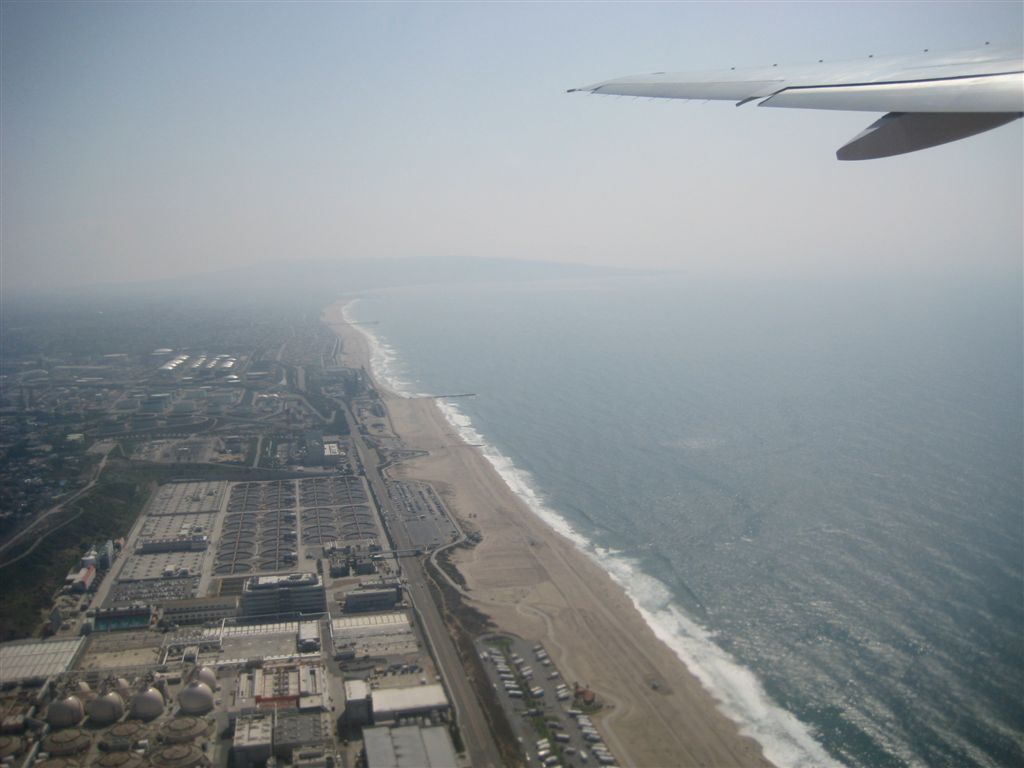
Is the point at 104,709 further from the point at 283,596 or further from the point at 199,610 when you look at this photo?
the point at 283,596

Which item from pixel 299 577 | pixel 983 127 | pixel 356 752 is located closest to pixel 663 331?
pixel 299 577

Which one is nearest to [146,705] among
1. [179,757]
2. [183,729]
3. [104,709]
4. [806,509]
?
[104,709]

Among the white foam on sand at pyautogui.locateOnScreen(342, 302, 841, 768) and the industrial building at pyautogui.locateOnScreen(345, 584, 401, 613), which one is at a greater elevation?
the industrial building at pyautogui.locateOnScreen(345, 584, 401, 613)

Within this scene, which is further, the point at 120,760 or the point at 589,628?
the point at 589,628

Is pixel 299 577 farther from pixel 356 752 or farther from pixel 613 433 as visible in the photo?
pixel 613 433

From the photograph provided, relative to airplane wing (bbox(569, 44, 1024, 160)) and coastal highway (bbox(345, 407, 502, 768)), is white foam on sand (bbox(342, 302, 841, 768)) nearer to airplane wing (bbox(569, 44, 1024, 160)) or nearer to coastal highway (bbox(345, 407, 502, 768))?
coastal highway (bbox(345, 407, 502, 768))

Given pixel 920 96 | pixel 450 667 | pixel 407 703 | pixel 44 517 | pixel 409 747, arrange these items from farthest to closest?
pixel 44 517
pixel 450 667
pixel 407 703
pixel 409 747
pixel 920 96

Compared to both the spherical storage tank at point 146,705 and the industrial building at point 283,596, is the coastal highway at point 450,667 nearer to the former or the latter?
the industrial building at point 283,596

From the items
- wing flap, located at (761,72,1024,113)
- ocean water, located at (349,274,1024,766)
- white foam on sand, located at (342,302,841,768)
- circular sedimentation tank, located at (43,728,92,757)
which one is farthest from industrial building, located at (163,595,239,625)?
wing flap, located at (761,72,1024,113)
